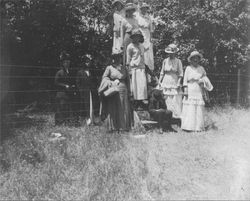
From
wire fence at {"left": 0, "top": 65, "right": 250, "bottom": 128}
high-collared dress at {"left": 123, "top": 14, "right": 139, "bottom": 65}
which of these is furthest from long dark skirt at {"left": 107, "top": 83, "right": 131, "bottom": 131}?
wire fence at {"left": 0, "top": 65, "right": 250, "bottom": 128}

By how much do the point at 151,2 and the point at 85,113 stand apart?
7.55 m

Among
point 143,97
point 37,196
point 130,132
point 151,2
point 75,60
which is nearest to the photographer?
point 37,196

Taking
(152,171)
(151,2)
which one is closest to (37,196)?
(152,171)

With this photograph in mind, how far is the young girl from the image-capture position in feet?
30.5

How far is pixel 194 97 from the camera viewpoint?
395 inches

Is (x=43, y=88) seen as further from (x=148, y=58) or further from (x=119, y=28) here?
(x=119, y=28)

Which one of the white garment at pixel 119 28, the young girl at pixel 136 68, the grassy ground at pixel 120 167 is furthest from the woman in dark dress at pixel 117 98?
Result: the white garment at pixel 119 28

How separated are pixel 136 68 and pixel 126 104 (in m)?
1.00

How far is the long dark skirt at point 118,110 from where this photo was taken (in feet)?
28.9

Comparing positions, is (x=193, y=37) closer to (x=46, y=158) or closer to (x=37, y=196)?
(x=46, y=158)

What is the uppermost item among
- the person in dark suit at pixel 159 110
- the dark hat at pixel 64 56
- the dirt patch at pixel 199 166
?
the dark hat at pixel 64 56

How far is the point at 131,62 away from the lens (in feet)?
30.7

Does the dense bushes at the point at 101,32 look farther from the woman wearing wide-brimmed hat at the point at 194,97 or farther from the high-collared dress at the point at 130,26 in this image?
the high-collared dress at the point at 130,26

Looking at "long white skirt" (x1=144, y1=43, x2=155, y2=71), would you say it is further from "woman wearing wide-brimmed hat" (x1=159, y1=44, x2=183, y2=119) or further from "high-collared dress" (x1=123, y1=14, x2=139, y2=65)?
"high-collared dress" (x1=123, y1=14, x2=139, y2=65)
